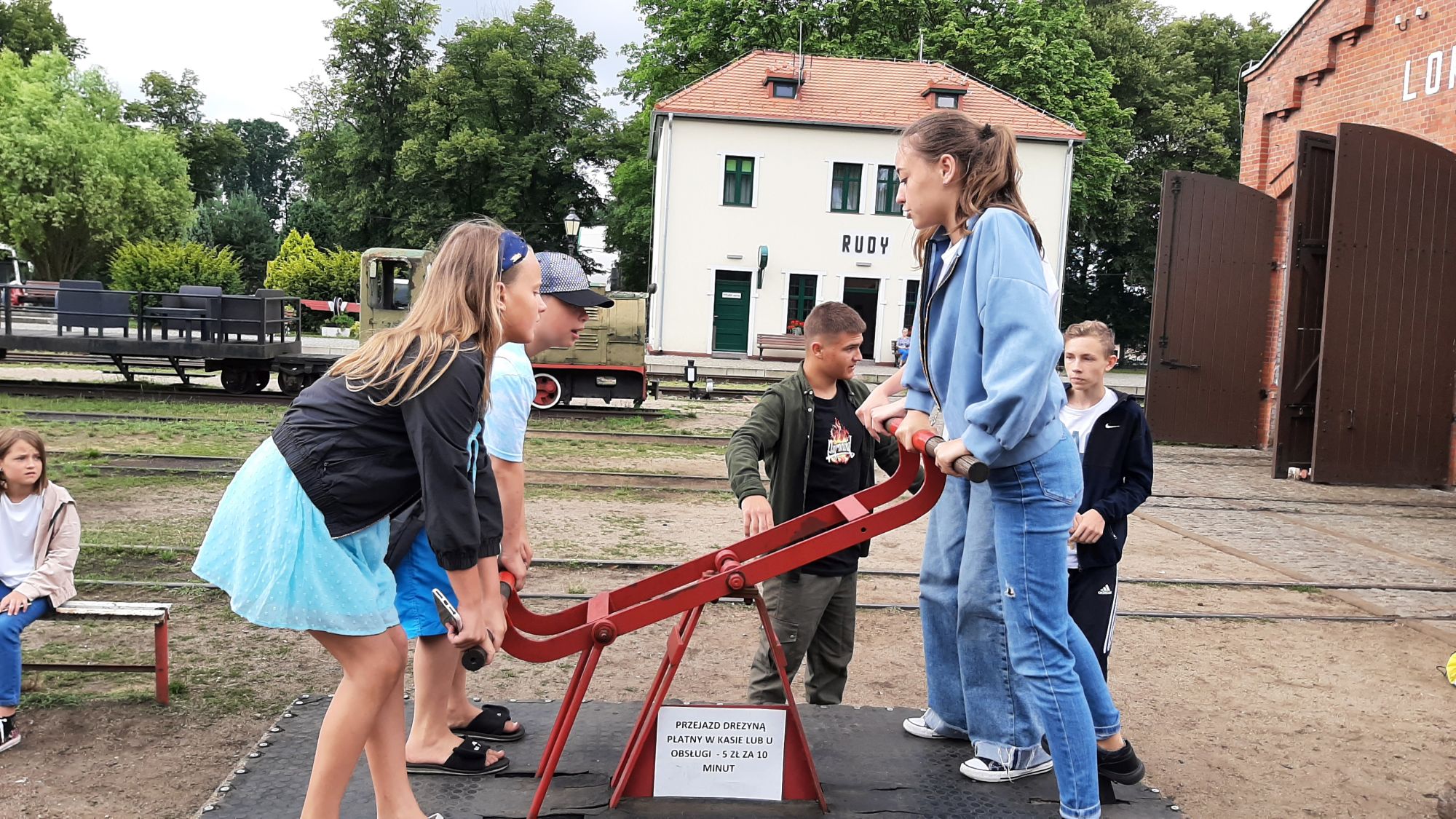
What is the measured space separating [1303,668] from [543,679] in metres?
3.81

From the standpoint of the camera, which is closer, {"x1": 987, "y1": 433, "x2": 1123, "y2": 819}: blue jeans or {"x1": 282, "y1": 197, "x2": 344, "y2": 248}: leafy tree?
{"x1": 987, "y1": 433, "x2": 1123, "y2": 819}: blue jeans

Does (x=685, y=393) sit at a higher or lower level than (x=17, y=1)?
lower

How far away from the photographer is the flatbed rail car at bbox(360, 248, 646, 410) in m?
16.1

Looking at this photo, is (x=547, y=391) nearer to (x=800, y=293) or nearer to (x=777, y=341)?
(x=777, y=341)

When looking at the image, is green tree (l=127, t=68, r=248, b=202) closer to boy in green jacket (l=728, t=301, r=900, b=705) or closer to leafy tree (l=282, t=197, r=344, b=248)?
leafy tree (l=282, t=197, r=344, b=248)

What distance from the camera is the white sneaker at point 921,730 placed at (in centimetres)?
380

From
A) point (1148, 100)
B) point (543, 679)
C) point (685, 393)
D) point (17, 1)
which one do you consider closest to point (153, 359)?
point (685, 393)

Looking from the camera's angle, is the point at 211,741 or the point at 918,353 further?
the point at 211,741

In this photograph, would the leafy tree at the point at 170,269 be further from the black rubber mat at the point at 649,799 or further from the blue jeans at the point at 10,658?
the black rubber mat at the point at 649,799

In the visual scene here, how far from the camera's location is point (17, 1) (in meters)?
52.6

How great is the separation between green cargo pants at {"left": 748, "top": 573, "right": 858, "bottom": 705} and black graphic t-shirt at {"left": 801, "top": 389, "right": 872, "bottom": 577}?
137 mm

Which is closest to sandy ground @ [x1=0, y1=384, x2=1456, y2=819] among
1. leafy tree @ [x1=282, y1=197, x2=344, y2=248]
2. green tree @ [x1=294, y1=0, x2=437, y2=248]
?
green tree @ [x1=294, y1=0, x2=437, y2=248]

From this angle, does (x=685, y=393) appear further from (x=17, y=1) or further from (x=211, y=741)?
(x=17, y=1)

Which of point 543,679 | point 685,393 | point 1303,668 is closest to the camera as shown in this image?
point 543,679
